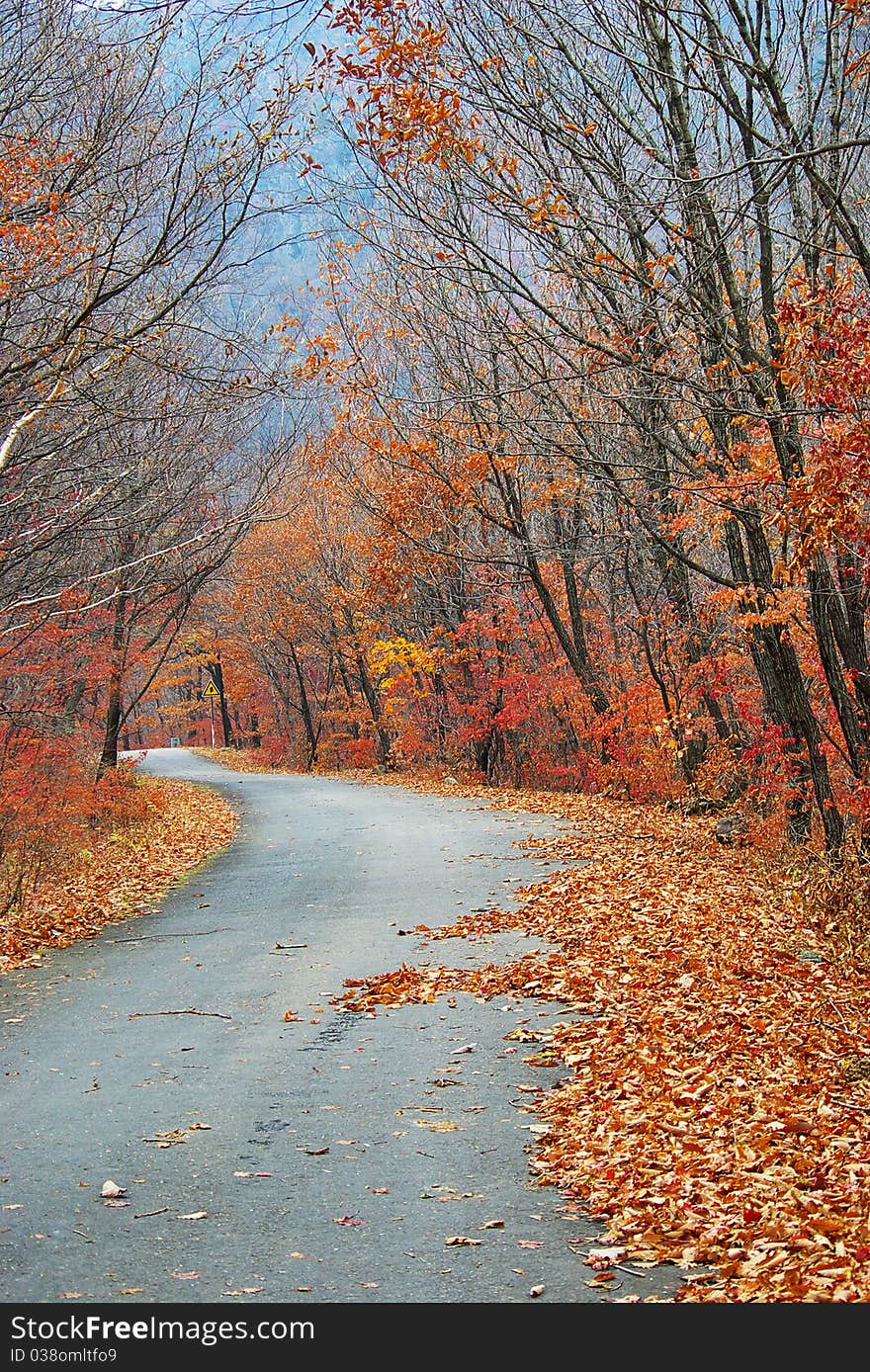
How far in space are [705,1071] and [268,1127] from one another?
2245 millimetres

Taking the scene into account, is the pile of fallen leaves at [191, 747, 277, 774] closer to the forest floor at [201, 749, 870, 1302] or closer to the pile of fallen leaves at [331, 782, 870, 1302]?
the forest floor at [201, 749, 870, 1302]

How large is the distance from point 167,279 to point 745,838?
9.55 meters

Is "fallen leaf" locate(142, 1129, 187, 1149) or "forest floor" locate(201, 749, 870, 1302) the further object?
"fallen leaf" locate(142, 1129, 187, 1149)

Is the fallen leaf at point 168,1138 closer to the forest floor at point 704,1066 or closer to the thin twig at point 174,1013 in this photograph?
the forest floor at point 704,1066

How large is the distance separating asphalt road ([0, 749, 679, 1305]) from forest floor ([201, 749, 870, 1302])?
0.25m

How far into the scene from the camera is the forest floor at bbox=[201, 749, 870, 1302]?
4.02m

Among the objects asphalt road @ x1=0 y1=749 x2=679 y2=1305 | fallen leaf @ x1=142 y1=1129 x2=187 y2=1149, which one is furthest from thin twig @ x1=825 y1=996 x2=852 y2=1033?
fallen leaf @ x1=142 y1=1129 x2=187 y2=1149

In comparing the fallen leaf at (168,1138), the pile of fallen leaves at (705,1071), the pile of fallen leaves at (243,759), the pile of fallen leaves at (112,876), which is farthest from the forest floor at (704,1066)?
the pile of fallen leaves at (243,759)

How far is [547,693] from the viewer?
83.4ft

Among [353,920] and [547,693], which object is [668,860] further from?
[547,693]

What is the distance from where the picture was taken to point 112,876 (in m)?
14.6

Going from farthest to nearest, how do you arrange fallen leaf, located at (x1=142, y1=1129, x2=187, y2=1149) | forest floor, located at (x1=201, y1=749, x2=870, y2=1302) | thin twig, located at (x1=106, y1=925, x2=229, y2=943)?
thin twig, located at (x1=106, y1=925, x2=229, y2=943), fallen leaf, located at (x1=142, y1=1129, x2=187, y2=1149), forest floor, located at (x1=201, y1=749, x2=870, y2=1302)

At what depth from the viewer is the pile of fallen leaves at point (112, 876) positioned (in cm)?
1118
